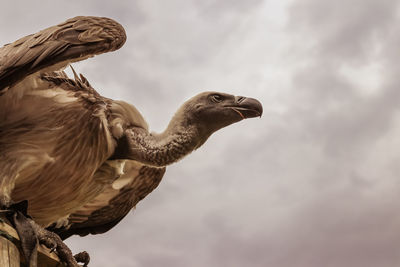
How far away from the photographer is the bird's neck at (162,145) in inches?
140

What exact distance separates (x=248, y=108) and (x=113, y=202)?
42.2 inches

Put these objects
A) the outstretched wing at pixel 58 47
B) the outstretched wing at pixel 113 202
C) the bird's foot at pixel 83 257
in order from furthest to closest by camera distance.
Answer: the outstretched wing at pixel 113 202 < the bird's foot at pixel 83 257 < the outstretched wing at pixel 58 47

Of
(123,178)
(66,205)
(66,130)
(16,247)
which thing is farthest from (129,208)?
(16,247)

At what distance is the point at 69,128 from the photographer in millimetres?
3336

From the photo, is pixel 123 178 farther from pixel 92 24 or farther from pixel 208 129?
pixel 92 24

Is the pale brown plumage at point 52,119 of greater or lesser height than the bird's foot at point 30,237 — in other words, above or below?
above

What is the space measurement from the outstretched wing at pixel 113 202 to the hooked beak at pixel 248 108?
0.71m

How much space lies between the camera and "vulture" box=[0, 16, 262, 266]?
301 centimetres

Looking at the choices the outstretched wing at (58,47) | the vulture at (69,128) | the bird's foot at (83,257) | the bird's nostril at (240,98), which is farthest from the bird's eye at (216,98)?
the bird's foot at (83,257)

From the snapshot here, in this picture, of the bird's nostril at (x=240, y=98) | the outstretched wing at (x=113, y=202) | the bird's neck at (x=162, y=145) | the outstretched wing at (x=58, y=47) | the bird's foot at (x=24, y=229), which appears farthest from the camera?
the outstretched wing at (x=113, y=202)

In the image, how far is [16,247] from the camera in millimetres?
2398

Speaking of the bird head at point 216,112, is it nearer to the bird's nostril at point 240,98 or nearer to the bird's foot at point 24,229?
the bird's nostril at point 240,98

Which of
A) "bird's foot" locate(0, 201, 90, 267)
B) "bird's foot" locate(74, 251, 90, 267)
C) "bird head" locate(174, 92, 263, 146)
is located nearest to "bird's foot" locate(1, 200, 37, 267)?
"bird's foot" locate(0, 201, 90, 267)

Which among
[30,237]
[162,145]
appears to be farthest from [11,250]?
[162,145]
